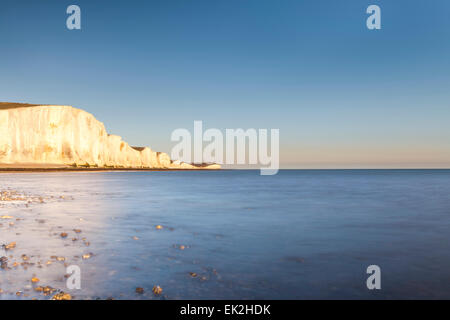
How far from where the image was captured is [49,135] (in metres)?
88.2

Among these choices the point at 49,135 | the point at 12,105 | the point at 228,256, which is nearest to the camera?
the point at 228,256

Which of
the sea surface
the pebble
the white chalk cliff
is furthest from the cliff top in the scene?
the pebble

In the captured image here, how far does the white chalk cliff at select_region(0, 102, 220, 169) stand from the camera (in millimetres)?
82812

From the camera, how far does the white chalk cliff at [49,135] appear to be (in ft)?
272

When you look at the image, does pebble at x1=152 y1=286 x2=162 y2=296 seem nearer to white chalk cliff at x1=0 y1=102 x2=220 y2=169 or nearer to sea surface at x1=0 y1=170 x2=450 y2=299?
sea surface at x1=0 y1=170 x2=450 y2=299

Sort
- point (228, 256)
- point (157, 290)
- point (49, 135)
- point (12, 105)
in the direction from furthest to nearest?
point (12, 105)
point (49, 135)
point (228, 256)
point (157, 290)

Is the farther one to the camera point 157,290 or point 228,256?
point 228,256

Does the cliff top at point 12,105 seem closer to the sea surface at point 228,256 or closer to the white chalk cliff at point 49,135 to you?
the white chalk cliff at point 49,135

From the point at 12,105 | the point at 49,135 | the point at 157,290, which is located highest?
the point at 12,105

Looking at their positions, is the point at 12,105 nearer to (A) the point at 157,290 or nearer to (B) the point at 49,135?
(B) the point at 49,135

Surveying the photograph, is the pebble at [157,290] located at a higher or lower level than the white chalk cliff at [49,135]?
lower

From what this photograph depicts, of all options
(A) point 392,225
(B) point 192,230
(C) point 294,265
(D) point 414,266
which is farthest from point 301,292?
(A) point 392,225

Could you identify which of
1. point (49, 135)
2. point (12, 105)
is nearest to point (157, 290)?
point (49, 135)

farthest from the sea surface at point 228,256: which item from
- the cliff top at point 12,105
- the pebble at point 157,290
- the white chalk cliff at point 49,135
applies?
the cliff top at point 12,105
